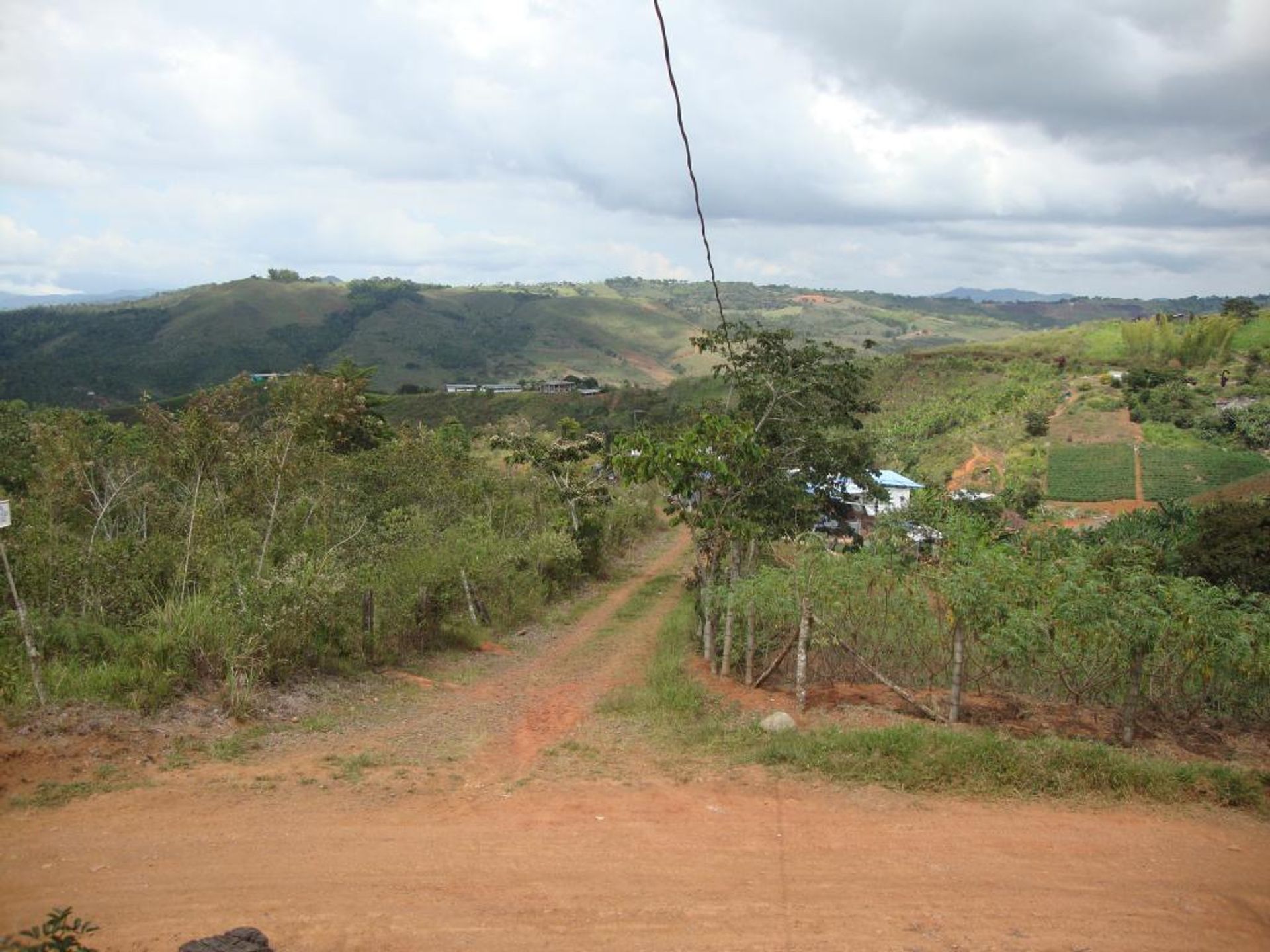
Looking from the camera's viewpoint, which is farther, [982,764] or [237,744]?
[237,744]

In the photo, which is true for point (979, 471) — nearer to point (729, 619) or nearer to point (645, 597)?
point (645, 597)

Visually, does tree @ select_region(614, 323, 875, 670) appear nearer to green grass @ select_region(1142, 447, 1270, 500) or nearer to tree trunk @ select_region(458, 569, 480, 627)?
tree trunk @ select_region(458, 569, 480, 627)

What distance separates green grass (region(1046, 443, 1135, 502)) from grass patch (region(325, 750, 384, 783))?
122ft

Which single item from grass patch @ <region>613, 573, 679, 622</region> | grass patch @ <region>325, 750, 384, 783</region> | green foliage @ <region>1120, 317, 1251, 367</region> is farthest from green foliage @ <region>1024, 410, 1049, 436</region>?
grass patch @ <region>325, 750, 384, 783</region>

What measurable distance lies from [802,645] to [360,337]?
137279 mm

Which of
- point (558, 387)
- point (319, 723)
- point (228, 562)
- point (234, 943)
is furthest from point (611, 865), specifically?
point (558, 387)

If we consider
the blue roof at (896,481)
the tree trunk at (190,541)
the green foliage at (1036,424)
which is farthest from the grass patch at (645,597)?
the green foliage at (1036,424)

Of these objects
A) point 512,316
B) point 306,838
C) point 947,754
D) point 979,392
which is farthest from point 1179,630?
point 512,316

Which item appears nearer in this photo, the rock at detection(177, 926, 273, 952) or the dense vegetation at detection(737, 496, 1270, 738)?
the rock at detection(177, 926, 273, 952)

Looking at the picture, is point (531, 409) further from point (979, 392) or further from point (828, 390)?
point (828, 390)

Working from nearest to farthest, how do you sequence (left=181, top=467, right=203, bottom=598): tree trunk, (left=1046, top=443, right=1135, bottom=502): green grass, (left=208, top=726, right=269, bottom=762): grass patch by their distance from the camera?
(left=208, top=726, right=269, bottom=762): grass patch, (left=181, top=467, right=203, bottom=598): tree trunk, (left=1046, top=443, right=1135, bottom=502): green grass

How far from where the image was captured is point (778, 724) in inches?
372

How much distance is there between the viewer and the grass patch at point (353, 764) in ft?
26.4

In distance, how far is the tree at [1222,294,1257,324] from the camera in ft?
214
